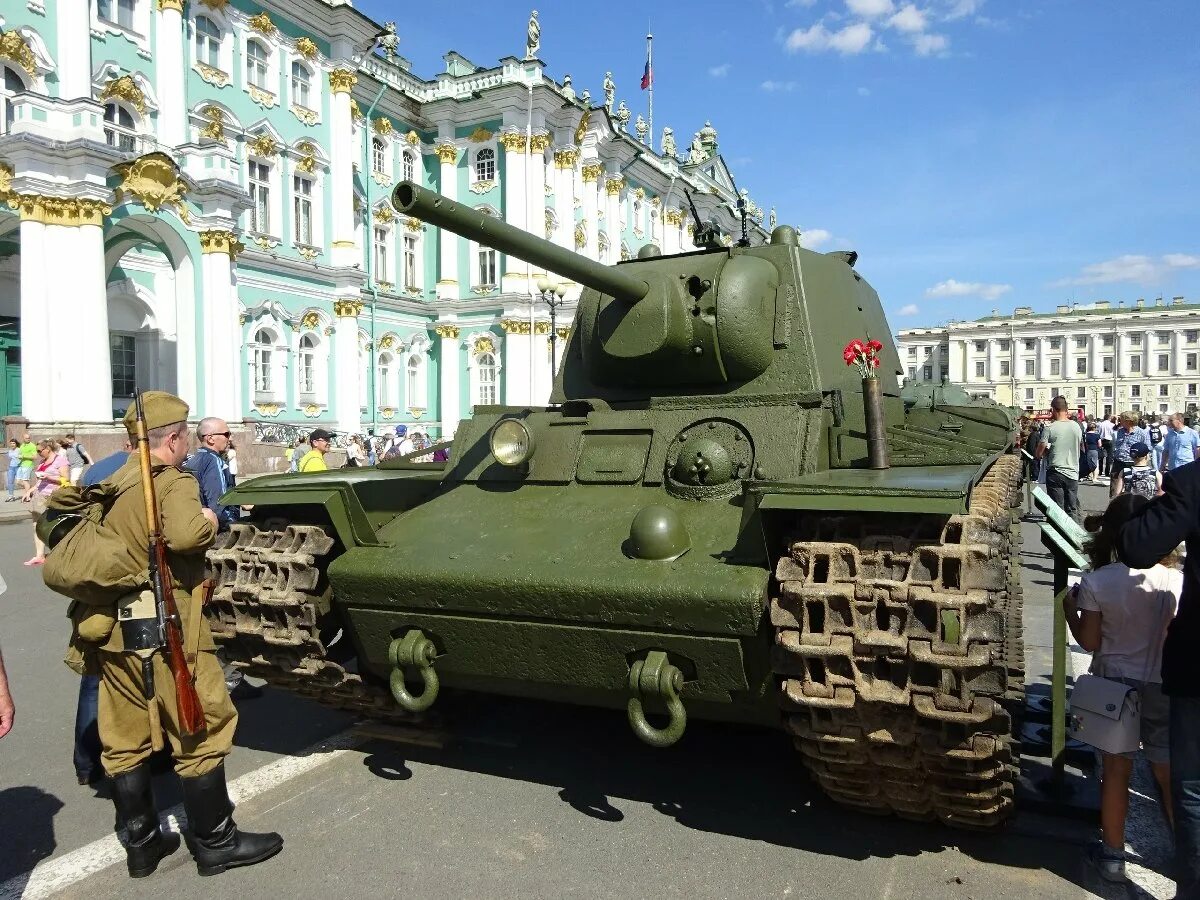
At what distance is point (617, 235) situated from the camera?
39.5 metres

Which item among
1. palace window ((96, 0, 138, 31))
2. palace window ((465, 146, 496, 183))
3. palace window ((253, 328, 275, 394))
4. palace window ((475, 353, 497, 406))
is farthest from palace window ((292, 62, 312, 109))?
palace window ((475, 353, 497, 406))

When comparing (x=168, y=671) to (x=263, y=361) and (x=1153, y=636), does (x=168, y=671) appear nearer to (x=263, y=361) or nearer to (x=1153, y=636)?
(x=1153, y=636)

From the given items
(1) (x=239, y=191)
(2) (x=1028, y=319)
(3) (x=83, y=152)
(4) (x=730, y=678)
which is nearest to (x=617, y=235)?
(1) (x=239, y=191)

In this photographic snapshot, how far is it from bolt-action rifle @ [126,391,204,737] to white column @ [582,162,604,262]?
33.6 meters

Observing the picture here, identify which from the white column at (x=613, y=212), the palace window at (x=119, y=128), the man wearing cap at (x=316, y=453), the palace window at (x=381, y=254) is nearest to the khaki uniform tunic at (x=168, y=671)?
the man wearing cap at (x=316, y=453)

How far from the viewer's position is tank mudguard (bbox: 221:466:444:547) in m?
4.53

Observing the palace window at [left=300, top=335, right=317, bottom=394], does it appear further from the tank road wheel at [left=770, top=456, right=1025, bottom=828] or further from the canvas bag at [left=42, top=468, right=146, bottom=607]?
the tank road wheel at [left=770, top=456, right=1025, bottom=828]

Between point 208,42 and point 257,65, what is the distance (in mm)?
1795

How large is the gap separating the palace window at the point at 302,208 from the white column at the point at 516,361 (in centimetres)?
799

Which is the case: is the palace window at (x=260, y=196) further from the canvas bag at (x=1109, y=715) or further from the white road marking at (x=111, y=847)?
the canvas bag at (x=1109, y=715)

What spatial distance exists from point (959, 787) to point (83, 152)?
19370mm

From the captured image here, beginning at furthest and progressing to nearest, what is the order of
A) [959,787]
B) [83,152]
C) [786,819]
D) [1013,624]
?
1. [83,152]
2. [1013,624]
3. [786,819]
4. [959,787]

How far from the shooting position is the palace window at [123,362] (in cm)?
2248

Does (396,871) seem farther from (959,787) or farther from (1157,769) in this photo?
(1157,769)
